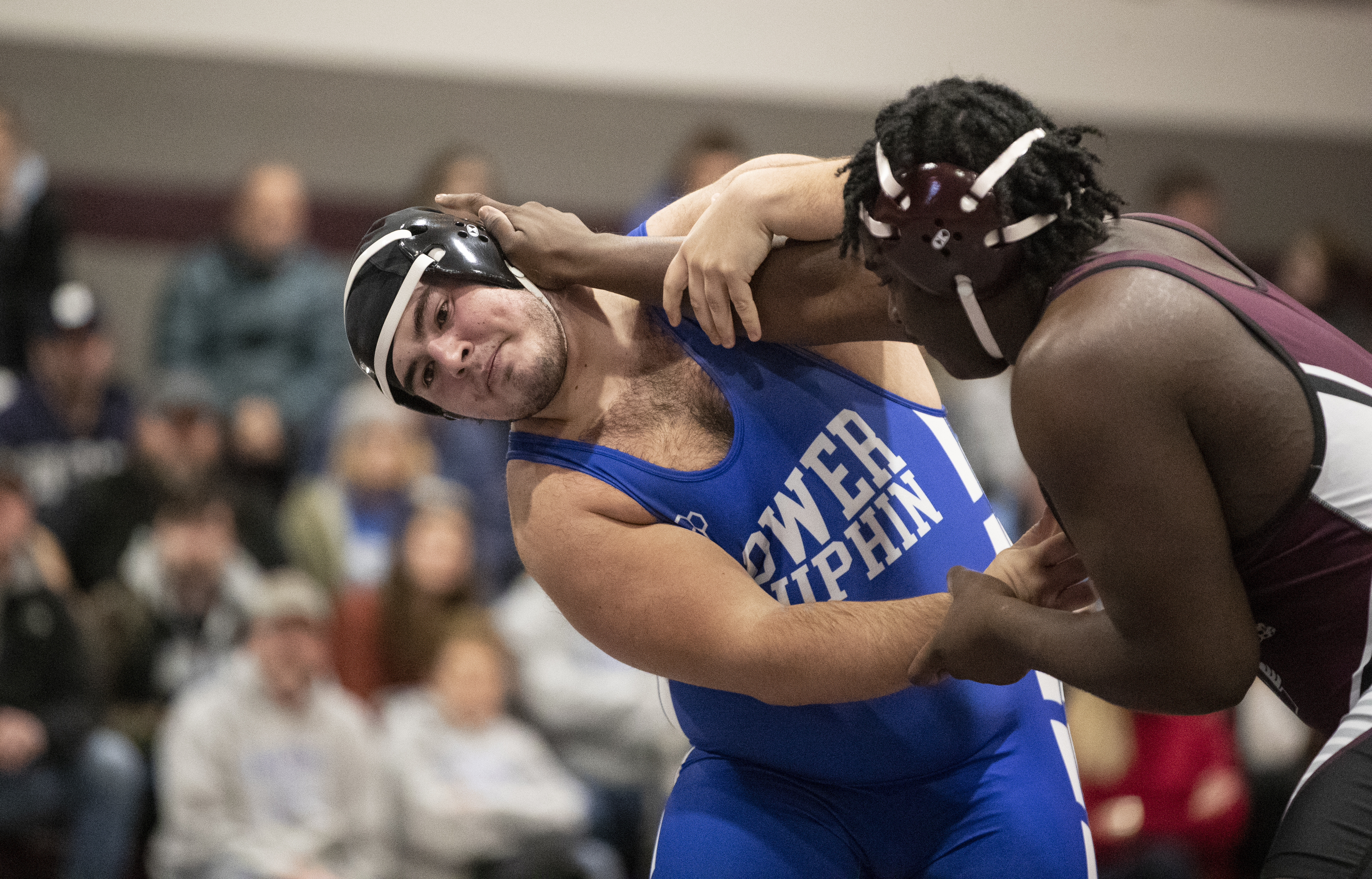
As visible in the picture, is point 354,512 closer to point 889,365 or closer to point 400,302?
point 400,302

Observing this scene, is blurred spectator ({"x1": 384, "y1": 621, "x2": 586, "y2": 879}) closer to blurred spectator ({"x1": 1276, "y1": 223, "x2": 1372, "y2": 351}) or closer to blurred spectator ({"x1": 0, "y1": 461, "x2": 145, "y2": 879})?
blurred spectator ({"x1": 0, "y1": 461, "x2": 145, "y2": 879})

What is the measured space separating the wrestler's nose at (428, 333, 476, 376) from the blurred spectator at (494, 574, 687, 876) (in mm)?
3168

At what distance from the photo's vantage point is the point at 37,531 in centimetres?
601

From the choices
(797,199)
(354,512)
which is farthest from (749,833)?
(354,512)

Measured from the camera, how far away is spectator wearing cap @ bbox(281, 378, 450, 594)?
20.8 feet

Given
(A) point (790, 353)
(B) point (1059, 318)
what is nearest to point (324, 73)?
(A) point (790, 353)

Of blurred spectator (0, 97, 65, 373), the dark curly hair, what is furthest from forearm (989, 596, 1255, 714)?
blurred spectator (0, 97, 65, 373)

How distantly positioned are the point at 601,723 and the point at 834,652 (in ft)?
11.5

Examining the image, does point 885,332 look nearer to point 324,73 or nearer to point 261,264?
point 261,264

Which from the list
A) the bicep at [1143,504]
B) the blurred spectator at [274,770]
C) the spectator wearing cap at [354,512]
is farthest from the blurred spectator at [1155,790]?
the bicep at [1143,504]

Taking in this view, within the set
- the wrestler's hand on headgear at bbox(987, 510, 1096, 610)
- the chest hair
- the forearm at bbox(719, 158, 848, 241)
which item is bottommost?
the chest hair

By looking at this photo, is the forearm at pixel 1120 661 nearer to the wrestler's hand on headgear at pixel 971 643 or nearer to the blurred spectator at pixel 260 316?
the wrestler's hand on headgear at pixel 971 643

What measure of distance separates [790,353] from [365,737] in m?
3.38

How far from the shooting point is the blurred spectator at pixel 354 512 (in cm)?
635
